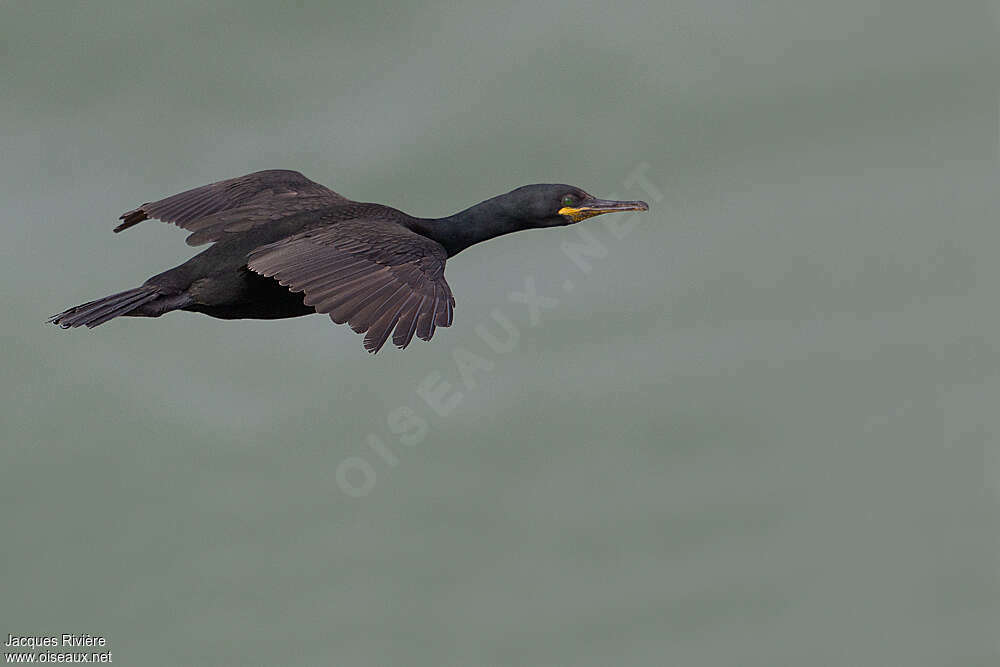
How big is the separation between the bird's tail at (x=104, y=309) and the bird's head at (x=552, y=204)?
2556mm

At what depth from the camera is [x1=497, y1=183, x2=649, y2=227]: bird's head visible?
43.8 feet

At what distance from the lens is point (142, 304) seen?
1229 cm

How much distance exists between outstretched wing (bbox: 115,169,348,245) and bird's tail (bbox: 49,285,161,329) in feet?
2.62

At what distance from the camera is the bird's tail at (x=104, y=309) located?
1203cm

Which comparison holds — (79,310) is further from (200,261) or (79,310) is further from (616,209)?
(616,209)

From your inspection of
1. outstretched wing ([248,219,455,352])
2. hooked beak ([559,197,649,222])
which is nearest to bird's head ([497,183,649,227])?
hooked beak ([559,197,649,222])

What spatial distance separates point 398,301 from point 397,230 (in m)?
1.09

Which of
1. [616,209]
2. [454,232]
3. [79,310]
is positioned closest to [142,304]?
[79,310]

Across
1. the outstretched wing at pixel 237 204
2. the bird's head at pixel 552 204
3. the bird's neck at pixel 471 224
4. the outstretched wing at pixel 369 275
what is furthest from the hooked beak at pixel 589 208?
the outstretched wing at pixel 237 204

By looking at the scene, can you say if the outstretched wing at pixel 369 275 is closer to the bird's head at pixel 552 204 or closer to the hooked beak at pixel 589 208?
the bird's head at pixel 552 204

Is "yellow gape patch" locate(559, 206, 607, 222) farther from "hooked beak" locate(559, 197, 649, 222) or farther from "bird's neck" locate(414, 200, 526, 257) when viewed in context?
"bird's neck" locate(414, 200, 526, 257)

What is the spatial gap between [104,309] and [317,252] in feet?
4.55

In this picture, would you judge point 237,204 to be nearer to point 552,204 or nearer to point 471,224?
point 471,224

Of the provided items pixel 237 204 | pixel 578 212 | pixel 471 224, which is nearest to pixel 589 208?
pixel 578 212
